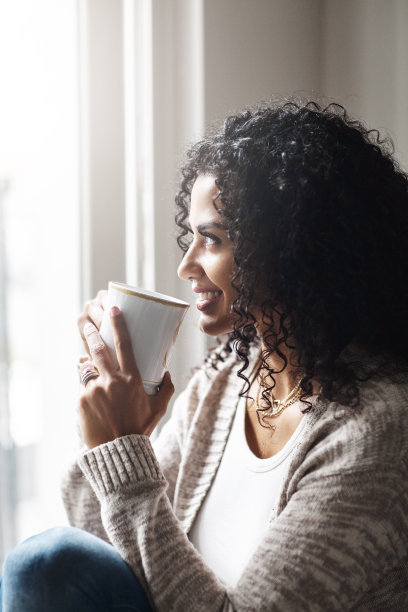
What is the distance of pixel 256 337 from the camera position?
1111 millimetres

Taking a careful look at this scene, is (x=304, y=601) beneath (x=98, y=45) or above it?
beneath

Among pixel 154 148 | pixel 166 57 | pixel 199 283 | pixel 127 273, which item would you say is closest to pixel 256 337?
pixel 199 283

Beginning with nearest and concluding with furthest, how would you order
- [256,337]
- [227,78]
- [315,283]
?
1. [315,283]
2. [256,337]
3. [227,78]

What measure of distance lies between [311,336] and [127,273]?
0.54 metres

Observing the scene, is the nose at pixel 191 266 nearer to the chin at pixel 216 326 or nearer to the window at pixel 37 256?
the chin at pixel 216 326

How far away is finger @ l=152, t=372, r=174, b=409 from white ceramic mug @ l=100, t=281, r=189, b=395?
0.02 m

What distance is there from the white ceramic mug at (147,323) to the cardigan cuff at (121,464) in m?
0.08

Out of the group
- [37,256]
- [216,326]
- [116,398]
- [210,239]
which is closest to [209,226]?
[210,239]

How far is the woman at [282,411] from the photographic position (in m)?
0.74

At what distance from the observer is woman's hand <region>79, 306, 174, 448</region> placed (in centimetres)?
86

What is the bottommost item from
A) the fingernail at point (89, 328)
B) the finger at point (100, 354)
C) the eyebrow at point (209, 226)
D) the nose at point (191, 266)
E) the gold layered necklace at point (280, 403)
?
the gold layered necklace at point (280, 403)

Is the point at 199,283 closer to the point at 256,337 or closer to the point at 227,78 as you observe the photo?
the point at 256,337

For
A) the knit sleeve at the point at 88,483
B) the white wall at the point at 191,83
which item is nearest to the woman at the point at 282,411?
the knit sleeve at the point at 88,483

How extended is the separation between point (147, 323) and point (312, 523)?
1.05ft
